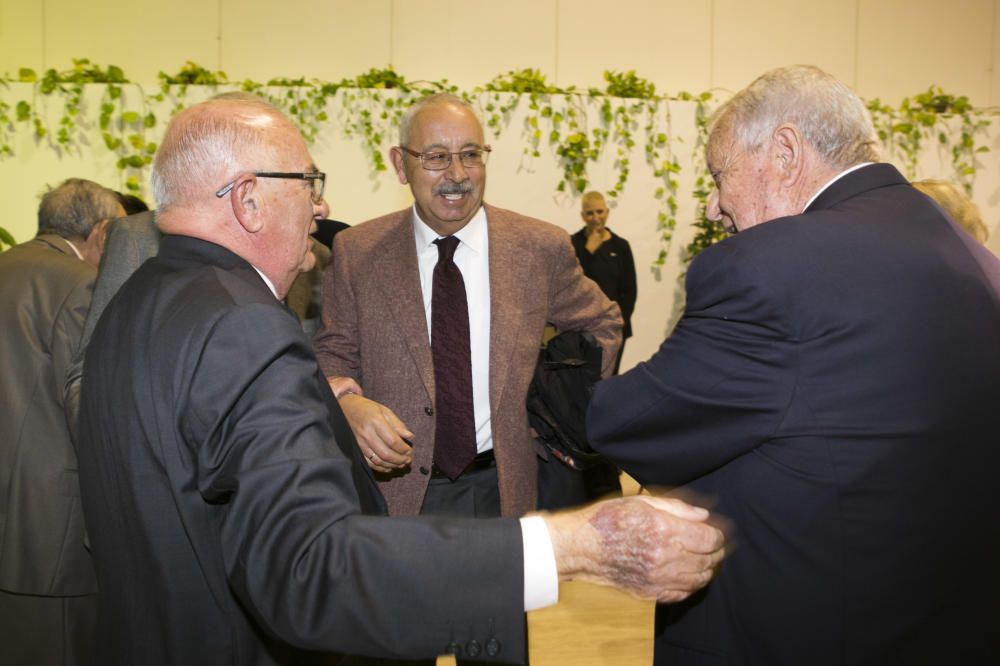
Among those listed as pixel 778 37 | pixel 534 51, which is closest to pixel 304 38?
pixel 534 51

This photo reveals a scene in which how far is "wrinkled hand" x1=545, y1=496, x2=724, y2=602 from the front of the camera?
1169 millimetres

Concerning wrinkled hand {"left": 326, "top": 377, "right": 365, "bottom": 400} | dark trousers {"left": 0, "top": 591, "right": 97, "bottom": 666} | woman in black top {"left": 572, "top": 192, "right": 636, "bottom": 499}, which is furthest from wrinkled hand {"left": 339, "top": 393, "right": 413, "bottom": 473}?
woman in black top {"left": 572, "top": 192, "right": 636, "bottom": 499}

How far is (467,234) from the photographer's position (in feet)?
8.70

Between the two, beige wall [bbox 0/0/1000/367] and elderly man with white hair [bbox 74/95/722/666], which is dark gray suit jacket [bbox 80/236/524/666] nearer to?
elderly man with white hair [bbox 74/95/722/666]

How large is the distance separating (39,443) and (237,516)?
203 centimetres

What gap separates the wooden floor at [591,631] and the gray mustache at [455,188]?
1.71 m

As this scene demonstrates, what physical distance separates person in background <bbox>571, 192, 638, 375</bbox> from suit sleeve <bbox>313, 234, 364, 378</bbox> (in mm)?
4090

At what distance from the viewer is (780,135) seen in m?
1.55

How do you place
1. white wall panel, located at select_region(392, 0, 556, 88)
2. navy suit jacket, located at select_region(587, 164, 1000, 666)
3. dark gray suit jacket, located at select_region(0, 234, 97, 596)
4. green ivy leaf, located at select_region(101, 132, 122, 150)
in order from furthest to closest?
white wall panel, located at select_region(392, 0, 556, 88), green ivy leaf, located at select_region(101, 132, 122, 150), dark gray suit jacket, located at select_region(0, 234, 97, 596), navy suit jacket, located at select_region(587, 164, 1000, 666)

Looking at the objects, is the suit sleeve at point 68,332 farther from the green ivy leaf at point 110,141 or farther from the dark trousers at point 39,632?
the green ivy leaf at point 110,141

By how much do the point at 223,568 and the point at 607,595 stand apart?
130 inches

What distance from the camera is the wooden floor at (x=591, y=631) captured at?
137 inches

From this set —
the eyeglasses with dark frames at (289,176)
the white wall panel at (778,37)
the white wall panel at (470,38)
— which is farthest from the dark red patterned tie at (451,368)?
the white wall panel at (778,37)

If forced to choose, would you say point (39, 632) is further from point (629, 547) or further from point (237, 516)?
point (629, 547)
